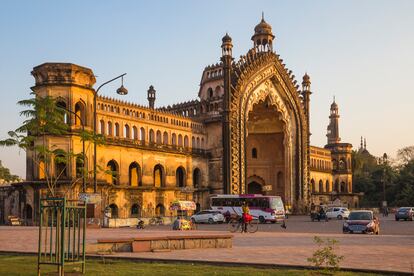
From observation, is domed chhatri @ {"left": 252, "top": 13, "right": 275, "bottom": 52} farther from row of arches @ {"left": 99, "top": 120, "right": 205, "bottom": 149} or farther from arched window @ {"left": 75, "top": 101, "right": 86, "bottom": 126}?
arched window @ {"left": 75, "top": 101, "right": 86, "bottom": 126}

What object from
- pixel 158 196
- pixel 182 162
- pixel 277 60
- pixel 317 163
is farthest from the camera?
pixel 317 163

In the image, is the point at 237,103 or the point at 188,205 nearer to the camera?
the point at 188,205

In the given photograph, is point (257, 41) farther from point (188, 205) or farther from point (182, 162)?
point (188, 205)

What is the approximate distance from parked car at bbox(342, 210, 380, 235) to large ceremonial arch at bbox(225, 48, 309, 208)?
90.7 feet

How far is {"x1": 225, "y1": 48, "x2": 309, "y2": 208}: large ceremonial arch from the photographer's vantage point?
60.5 meters

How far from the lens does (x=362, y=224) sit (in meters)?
31.2

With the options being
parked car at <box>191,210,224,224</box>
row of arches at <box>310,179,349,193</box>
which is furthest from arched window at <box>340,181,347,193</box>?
parked car at <box>191,210,224,224</box>

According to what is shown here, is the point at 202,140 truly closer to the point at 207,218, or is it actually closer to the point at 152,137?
the point at 152,137

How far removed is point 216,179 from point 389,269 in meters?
46.6

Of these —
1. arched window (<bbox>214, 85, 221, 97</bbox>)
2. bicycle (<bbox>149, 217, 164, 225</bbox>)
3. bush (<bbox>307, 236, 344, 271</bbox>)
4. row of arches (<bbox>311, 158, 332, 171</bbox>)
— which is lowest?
bicycle (<bbox>149, 217, 164, 225</bbox>)

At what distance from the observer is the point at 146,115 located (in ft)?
175

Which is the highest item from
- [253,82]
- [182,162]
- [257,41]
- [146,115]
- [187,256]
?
Answer: [257,41]


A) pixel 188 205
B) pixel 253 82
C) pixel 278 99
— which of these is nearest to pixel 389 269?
pixel 188 205

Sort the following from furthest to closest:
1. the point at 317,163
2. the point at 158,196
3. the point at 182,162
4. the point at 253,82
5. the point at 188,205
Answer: the point at 317,163, the point at 253,82, the point at 182,162, the point at 158,196, the point at 188,205
